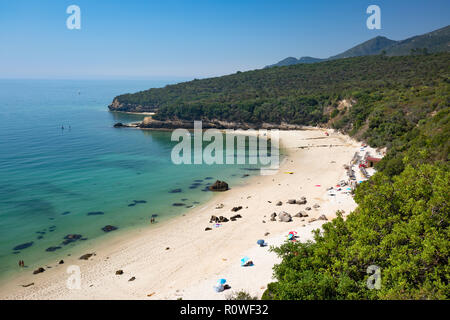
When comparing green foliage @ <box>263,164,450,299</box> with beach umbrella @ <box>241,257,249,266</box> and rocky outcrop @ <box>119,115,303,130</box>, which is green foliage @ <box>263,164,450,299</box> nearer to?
beach umbrella @ <box>241,257,249,266</box>

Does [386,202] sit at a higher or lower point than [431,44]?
lower

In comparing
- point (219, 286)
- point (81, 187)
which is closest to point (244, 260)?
point (219, 286)

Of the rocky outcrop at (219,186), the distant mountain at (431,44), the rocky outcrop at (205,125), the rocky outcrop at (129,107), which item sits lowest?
the rocky outcrop at (219,186)

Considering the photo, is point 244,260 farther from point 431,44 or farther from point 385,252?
point 431,44

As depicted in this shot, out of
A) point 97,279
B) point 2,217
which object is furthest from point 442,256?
point 2,217

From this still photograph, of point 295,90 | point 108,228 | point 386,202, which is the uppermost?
point 295,90

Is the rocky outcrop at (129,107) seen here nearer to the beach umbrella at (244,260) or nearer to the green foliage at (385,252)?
the beach umbrella at (244,260)

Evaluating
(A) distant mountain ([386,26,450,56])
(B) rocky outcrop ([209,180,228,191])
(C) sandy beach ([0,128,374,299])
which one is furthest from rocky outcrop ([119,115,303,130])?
(A) distant mountain ([386,26,450,56])

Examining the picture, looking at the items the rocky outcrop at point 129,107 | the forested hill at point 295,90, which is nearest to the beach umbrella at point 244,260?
the forested hill at point 295,90
